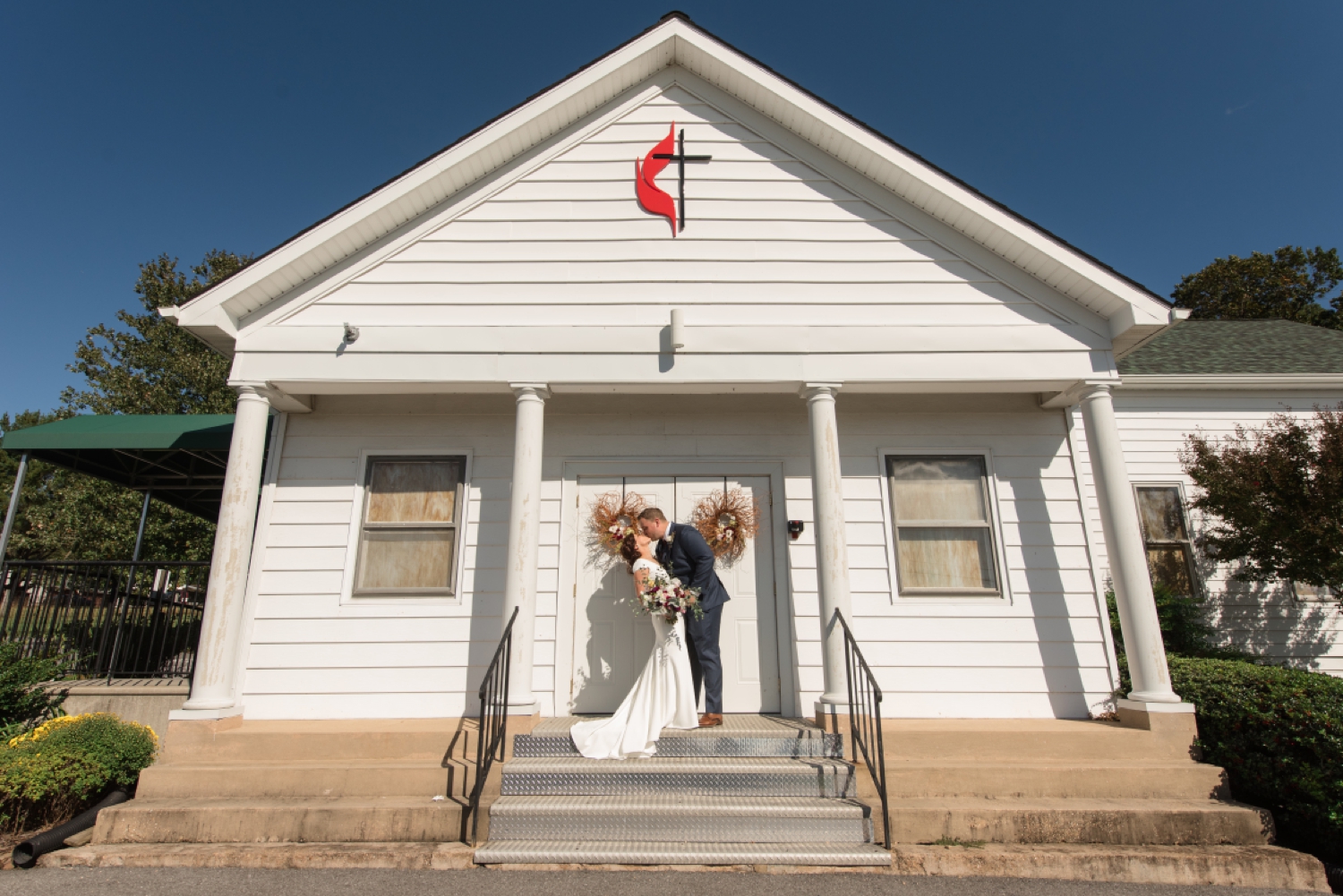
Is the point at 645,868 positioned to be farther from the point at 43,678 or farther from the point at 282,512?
the point at 43,678

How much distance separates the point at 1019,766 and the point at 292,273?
7252 millimetres

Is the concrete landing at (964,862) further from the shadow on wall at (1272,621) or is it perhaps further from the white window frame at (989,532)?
the shadow on wall at (1272,621)

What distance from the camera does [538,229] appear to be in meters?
6.55

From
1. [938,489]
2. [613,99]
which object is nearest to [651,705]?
[938,489]

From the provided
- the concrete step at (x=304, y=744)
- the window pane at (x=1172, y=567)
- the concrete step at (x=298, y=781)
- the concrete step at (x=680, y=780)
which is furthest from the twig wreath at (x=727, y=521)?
the window pane at (x=1172, y=567)

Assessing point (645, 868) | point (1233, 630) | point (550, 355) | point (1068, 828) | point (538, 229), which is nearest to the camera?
point (645, 868)

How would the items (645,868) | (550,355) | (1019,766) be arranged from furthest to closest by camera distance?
(550,355), (1019,766), (645,868)

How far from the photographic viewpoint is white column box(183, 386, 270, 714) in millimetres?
5465

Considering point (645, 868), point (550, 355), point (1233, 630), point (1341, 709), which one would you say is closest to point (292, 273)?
point (550, 355)

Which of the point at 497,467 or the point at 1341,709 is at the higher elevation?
the point at 497,467

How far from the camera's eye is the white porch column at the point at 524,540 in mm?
5398

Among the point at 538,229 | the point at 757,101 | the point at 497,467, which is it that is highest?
the point at 757,101

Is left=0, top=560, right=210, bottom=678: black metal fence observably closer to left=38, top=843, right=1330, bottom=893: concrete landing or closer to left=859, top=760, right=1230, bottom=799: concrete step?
left=38, top=843, right=1330, bottom=893: concrete landing

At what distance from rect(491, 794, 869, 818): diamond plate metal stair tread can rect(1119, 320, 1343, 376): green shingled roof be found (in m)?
8.26
